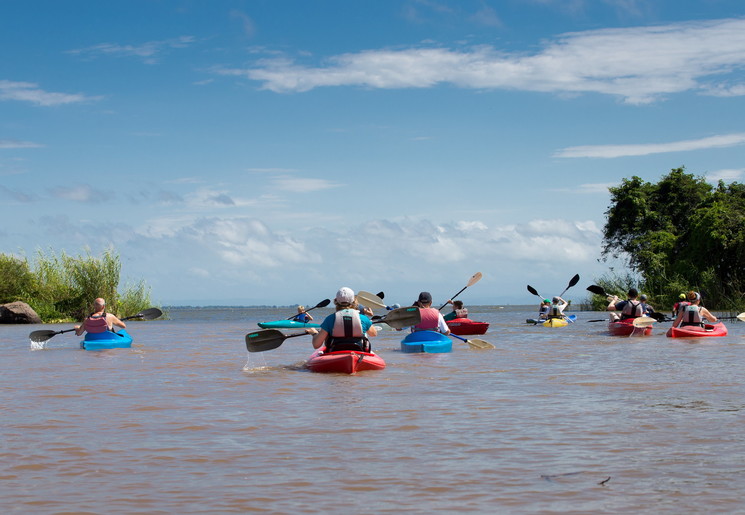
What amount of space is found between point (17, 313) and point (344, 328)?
27138 millimetres

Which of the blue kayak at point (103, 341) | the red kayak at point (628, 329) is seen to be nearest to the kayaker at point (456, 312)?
the red kayak at point (628, 329)

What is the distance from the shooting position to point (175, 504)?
15.7 ft

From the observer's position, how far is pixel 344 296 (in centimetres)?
1123

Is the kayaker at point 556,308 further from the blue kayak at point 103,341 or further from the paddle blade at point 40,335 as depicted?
the paddle blade at point 40,335

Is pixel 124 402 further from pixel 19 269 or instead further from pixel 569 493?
pixel 19 269

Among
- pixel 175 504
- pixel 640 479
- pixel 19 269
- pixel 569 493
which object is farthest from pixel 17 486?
pixel 19 269

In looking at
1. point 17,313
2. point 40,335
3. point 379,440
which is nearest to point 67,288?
point 17,313

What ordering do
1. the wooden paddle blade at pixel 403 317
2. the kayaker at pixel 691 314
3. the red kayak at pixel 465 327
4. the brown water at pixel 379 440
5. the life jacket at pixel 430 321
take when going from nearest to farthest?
1. the brown water at pixel 379 440
2. the wooden paddle blade at pixel 403 317
3. the life jacket at pixel 430 321
4. the kayaker at pixel 691 314
5. the red kayak at pixel 465 327

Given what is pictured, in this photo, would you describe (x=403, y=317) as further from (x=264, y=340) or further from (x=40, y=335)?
(x=40, y=335)

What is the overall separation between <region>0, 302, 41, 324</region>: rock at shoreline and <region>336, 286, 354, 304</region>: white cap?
88.8 ft

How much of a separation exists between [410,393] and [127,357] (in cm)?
830

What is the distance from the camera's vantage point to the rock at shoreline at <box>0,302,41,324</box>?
34375 mm

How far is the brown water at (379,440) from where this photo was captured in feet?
16.0

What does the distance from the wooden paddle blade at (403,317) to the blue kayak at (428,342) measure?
197 centimetres
